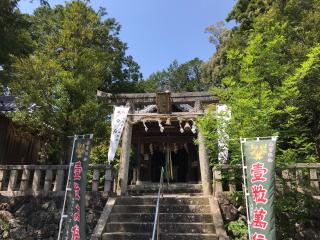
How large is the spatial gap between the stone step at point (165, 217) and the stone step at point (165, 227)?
26 cm

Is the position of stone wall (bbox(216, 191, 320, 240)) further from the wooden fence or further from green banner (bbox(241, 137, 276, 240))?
the wooden fence

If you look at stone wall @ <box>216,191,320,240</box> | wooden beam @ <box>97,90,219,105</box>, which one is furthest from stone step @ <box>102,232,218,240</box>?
wooden beam @ <box>97,90,219,105</box>

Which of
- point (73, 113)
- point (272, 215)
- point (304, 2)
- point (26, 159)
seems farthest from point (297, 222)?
point (26, 159)

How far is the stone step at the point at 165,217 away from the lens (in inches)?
343

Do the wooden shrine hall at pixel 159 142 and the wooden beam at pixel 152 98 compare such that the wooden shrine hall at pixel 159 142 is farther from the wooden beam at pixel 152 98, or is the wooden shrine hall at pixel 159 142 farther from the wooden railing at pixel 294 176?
the wooden railing at pixel 294 176

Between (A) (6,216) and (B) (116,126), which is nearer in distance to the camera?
(A) (6,216)

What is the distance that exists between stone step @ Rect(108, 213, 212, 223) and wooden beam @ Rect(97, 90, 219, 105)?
15.2 ft

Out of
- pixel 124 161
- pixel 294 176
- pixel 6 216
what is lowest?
pixel 6 216

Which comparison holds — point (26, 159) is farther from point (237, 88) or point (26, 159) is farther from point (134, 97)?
point (237, 88)

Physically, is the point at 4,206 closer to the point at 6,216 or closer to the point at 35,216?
the point at 6,216

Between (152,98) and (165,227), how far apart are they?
17.0ft

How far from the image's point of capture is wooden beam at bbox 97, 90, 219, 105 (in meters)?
11.9

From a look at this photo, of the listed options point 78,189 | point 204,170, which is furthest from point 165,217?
point 78,189

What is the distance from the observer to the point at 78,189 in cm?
762
